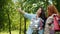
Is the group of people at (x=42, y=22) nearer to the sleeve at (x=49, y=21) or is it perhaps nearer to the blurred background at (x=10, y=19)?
the sleeve at (x=49, y=21)

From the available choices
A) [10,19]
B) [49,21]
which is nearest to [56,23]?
[49,21]

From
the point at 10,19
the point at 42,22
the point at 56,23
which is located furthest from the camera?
the point at 10,19

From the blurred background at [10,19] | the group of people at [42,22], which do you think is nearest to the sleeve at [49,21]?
the group of people at [42,22]

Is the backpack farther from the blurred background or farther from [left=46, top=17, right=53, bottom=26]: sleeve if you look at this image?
the blurred background

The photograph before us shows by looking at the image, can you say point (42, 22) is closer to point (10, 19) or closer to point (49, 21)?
point (49, 21)

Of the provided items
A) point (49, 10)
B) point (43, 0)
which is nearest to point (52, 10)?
point (49, 10)

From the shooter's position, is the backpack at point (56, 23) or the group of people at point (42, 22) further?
the group of people at point (42, 22)

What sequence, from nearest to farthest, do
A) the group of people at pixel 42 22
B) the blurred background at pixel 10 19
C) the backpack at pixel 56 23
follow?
the backpack at pixel 56 23
the group of people at pixel 42 22
the blurred background at pixel 10 19

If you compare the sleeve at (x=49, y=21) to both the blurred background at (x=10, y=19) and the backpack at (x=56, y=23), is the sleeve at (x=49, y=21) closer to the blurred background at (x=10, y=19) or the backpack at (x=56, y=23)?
the backpack at (x=56, y=23)

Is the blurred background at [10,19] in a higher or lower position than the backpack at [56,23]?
lower

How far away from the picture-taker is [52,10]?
3951 millimetres

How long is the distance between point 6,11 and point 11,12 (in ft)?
0.75

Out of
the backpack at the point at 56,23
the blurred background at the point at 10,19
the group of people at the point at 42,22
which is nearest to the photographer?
the backpack at the point at 56,23

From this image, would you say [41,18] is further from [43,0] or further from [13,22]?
[13,22]
